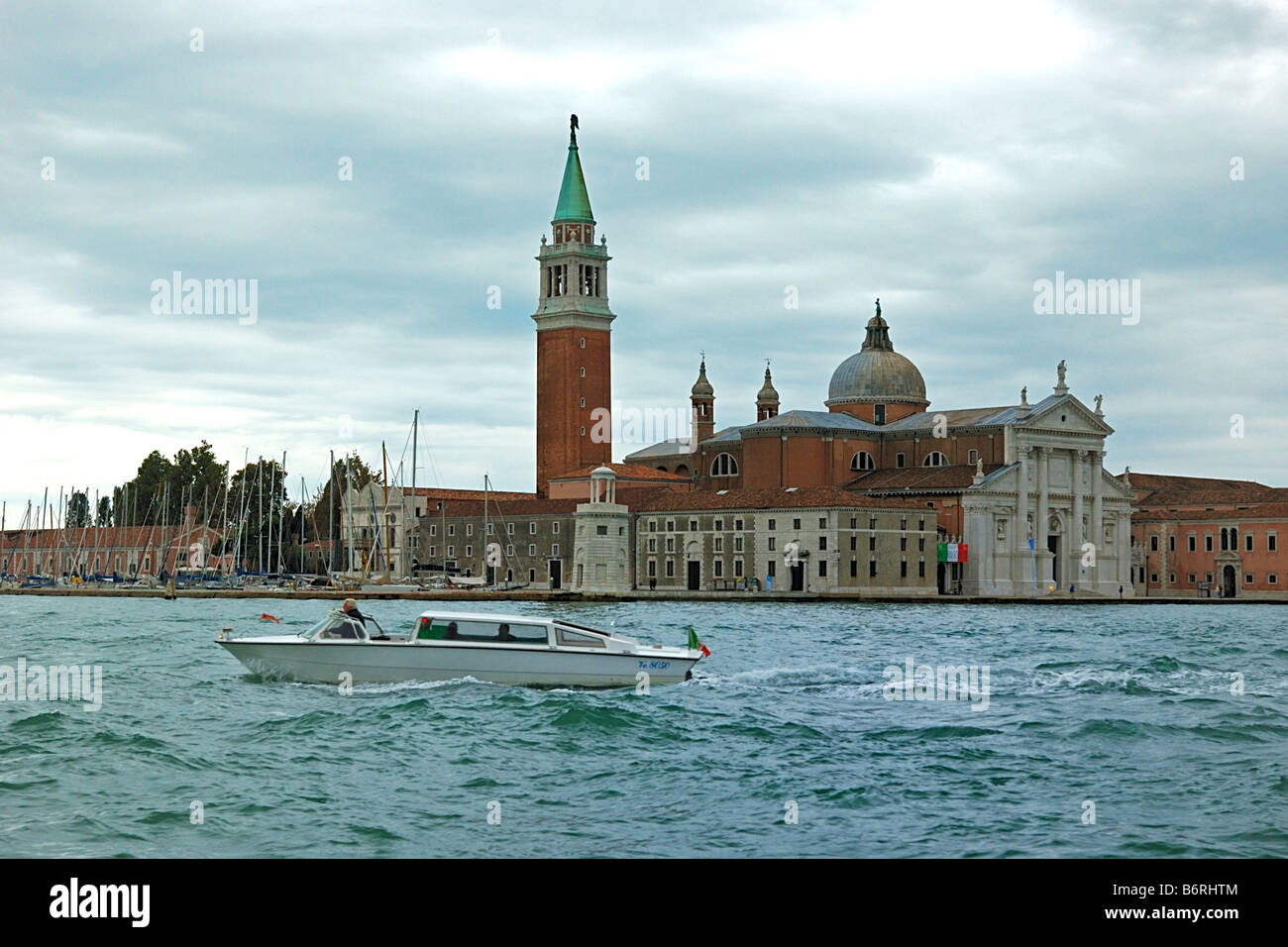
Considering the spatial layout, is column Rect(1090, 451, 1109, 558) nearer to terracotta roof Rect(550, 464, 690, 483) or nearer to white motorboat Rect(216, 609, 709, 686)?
terracotta roof Rect(550, 464, 690, 483)

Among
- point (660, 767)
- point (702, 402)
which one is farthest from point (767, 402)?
point (660, 767)

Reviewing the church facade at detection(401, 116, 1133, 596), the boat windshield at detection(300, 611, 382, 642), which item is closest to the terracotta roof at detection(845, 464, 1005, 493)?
the church facade at detection(401, 116, 1133, 596)

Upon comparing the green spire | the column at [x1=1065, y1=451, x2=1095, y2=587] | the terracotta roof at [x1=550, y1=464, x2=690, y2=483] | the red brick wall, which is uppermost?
the green spire

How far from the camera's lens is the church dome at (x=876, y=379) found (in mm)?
83938

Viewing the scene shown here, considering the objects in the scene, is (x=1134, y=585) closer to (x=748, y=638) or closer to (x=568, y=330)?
(x=568, y=330)

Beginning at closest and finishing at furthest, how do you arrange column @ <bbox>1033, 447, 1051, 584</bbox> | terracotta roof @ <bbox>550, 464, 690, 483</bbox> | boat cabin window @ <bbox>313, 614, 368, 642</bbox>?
boat cabin window @ <bbox>313, 614, 368, 642</bbox>, column @ <bbox>1033, 447, 1051, 584</bbox>, terracotta roof @ <bbox>550, 464, 690, 483</bbox>

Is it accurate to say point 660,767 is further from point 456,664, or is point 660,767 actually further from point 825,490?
point 825,490

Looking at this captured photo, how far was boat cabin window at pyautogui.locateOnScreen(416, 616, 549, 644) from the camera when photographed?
20172 mm

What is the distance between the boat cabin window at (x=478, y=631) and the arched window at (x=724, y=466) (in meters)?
62.8

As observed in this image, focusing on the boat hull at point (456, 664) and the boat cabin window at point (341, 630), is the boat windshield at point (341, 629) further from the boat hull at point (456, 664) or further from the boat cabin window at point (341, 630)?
the boat hull at point (456, 664)

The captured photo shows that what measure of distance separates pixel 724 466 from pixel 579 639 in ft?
209

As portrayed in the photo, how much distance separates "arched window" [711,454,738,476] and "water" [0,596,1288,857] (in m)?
56.9

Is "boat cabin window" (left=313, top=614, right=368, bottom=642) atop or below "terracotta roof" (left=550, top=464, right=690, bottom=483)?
below

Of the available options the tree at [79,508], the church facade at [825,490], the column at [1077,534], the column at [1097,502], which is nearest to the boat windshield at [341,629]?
the church facade at [825,490]
